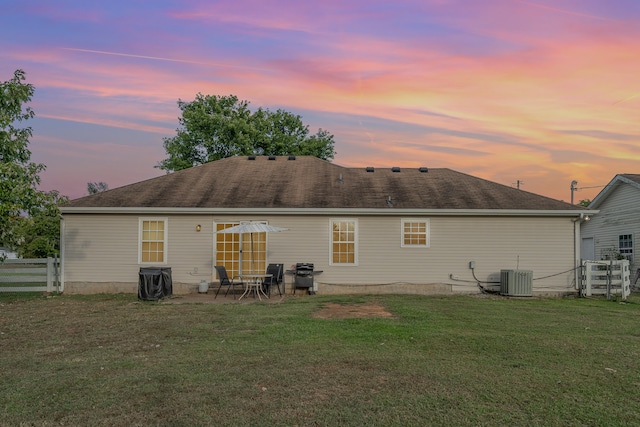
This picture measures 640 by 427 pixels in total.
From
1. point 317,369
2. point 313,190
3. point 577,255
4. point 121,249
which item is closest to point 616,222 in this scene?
point 577,255

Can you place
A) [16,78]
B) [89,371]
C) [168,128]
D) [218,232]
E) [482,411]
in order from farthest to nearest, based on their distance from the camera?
[168,128] → [218,232] → [16,78] → [89,371] → [482,411]

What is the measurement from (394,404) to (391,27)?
11201 millimetres

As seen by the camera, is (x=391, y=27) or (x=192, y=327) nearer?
(x=192, y=327)

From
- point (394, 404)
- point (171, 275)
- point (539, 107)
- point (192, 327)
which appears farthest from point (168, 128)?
point (394, 404)

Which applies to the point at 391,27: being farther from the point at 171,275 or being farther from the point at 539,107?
the point at 171,275

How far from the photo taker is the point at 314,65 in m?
15.8

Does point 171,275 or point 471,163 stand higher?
point 471,163

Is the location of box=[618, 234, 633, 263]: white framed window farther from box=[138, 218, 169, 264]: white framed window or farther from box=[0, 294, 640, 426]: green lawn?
box=[138, 218, 169, 264]: white framed window

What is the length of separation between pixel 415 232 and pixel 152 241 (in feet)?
25.7

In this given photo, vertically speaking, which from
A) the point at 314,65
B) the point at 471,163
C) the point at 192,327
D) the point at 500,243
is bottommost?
the point at 192,327

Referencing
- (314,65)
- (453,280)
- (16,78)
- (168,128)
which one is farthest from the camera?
(168,128)

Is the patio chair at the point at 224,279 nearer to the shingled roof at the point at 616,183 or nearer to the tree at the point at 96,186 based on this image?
the shingled roof at the point at 616,183

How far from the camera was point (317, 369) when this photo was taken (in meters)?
5.24

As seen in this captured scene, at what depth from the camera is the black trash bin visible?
11695 millimetres
